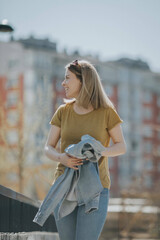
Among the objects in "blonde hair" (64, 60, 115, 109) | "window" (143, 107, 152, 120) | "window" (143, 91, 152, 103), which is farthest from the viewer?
"window" (143, 91, 152, 103)

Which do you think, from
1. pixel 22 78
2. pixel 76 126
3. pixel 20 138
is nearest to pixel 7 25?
pixel 76 126

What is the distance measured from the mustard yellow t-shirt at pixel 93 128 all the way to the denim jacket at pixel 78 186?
0.13 m

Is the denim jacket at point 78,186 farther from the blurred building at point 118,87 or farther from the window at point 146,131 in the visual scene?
the window at point 146,131

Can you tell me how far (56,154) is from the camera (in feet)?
11.6

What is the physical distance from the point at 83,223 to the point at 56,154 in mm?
478

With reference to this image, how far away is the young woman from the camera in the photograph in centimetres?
351

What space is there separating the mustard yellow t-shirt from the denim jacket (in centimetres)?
13

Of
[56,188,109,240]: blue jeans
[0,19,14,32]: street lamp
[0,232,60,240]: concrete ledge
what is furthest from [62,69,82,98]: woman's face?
[0,19,14,32]: street lamp

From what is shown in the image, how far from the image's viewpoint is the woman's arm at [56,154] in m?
3.41

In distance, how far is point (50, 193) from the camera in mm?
3398

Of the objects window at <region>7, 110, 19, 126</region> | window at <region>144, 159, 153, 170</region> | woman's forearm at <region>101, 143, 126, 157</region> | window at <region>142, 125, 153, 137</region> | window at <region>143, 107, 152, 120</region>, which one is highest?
woman's forearm at <region>101, 143, 126, 157</region>

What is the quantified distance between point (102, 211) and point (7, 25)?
732 cm

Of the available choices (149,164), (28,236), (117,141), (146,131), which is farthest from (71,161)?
(149,164)

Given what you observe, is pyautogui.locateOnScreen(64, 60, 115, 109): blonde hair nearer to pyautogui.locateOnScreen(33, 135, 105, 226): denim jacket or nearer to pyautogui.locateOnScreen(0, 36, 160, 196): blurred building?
pyautogui.locateOnScreen(33, 135, 105, 226): denim jacket
